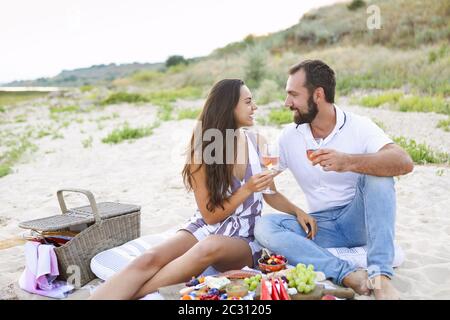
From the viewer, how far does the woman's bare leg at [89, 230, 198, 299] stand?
3.27 m

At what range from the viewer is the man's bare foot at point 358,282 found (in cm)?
338

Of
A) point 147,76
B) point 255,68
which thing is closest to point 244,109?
point 255,68

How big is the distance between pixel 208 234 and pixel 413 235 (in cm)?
208

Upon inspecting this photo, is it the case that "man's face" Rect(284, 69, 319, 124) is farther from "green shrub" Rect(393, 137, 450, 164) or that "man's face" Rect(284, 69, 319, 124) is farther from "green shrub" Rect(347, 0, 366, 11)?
"green shrub" Rect(347, 0, 366, 11)

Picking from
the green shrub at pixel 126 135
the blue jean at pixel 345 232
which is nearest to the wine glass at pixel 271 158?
the blue jean at pixel 345 232

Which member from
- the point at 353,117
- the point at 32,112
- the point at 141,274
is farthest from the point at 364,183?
the point at 32,112

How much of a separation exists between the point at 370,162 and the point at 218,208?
1.13m

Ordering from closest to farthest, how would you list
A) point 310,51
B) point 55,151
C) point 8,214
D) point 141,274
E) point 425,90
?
1. point 141,274
2. point 8,214
3. point 55,151
4. point 425,90
5. point 310,51

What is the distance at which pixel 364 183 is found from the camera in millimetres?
3633

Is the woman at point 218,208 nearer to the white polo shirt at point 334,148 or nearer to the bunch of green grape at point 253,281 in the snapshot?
the white polo shirt at point 334,148

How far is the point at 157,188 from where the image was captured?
7102 millimetres

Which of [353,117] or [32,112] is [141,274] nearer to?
[353,117]

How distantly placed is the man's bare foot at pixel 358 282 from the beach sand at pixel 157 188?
0.29 meters

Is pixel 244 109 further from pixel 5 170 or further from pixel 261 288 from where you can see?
pixel 5 170
